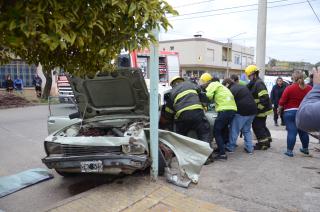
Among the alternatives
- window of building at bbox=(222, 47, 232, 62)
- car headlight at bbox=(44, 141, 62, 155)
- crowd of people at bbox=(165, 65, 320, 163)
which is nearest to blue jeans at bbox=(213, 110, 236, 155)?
crowd of people at bbox=(165, 65, 320, 163)

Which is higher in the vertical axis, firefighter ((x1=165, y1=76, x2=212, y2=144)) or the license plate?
firefighter ((x1=165, y1=76, x2=212, y2=144))

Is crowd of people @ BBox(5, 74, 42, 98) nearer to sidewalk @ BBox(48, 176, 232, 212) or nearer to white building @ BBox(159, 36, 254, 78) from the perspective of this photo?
sidewalk @ BBox(48, 176, 232, 212)

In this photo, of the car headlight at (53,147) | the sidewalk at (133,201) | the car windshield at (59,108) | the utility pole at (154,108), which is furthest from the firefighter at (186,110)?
the car headlight at (53,147)

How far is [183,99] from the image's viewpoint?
19.8 feet

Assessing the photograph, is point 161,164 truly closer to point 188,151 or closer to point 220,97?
point 188,151

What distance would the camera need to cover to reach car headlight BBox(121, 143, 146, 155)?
464 centimetres

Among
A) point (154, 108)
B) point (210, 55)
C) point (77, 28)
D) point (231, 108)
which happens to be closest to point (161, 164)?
point (154, 108)

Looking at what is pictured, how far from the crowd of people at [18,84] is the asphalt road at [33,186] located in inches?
490

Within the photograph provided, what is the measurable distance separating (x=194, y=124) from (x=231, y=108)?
0.91 metres

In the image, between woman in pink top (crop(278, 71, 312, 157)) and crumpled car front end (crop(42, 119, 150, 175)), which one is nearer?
crumpled car front end (crop(42, 119, 150, 175))

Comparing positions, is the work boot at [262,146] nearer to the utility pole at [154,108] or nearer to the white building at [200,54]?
the utility pole at [154,108]

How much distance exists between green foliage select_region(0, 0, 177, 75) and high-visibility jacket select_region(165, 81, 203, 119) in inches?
124

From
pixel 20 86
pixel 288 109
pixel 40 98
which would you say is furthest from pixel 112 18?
pixel 20 86

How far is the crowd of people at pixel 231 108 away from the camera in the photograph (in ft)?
20.0
